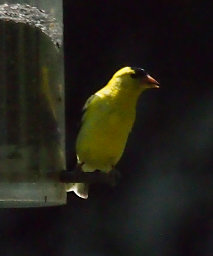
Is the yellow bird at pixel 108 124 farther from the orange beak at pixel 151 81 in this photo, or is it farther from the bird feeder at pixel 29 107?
the bird feeder at pixel 29 107

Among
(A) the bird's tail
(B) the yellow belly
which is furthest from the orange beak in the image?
(A) the bird's tail

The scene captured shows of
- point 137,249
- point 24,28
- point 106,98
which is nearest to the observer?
point 24,28

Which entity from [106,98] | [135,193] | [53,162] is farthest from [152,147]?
[53,162]

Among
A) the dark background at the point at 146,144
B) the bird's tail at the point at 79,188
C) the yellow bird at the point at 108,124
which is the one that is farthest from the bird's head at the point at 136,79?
the dark background at the point at 146,144

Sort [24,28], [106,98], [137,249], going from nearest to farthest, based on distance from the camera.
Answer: [24,28], [106,98], [137,249]

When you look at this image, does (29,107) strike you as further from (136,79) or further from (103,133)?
(136,79)

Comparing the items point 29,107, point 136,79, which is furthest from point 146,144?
point 29,107

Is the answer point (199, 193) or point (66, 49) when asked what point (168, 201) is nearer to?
point (199, 193)
